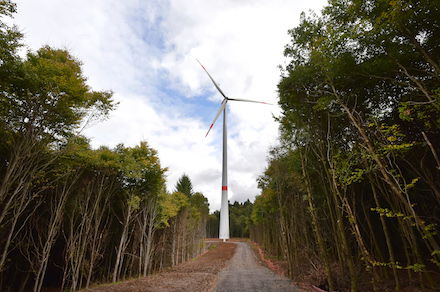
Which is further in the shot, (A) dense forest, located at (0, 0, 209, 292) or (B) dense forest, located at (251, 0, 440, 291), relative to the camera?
(A) dense forest, located at (0, 0, 209, 292)

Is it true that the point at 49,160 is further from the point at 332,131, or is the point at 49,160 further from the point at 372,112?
the point at 372,112

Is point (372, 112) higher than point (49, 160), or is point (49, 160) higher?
point (372, 112)

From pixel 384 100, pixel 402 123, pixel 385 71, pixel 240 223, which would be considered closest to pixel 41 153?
pixel 385 71

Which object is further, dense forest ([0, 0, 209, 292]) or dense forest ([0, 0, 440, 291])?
dense forest ([0, 0, 209, 292])

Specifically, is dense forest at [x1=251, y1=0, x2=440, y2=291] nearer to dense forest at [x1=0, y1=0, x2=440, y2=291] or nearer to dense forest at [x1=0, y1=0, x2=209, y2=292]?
dense forest at [x1=0, y1=0, x2=440, y2=291]

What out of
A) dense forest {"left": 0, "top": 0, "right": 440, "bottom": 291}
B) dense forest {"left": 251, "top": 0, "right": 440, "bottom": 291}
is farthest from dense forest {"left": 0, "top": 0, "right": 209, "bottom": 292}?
dense forest {"left": 251, "top": 0, "right": 440, "bottom": 291}

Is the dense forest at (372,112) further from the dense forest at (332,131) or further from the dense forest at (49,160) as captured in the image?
the dense forest at (49,160)

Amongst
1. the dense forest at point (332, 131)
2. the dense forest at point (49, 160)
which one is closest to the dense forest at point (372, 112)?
the dense forest at point (332, 131)

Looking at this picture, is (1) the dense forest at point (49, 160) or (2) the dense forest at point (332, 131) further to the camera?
(1) the dense forest at point (49, 160)

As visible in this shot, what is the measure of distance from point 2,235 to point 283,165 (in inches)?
749

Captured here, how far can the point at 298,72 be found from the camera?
34.2 feet

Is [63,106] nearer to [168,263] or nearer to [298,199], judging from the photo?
[298,199]

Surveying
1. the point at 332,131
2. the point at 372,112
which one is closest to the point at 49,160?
the point at 332,131

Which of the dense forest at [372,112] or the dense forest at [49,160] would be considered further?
the dense forest at [49,160]
